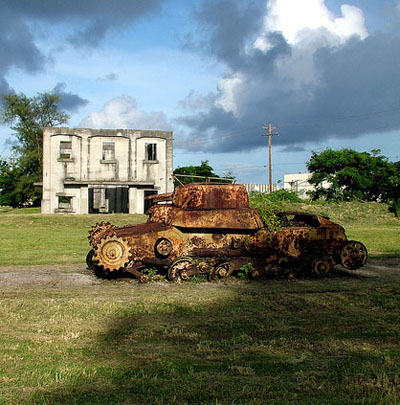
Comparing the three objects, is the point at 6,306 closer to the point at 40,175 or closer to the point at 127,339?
the point at 127,339

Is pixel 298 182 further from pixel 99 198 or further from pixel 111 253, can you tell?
pixel 111 253

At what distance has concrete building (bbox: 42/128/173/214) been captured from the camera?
122 ft

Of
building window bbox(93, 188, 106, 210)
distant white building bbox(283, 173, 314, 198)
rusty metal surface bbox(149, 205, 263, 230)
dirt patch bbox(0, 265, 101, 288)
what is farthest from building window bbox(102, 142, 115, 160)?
rusty metal surface bbox(149, 205, 263, 230)

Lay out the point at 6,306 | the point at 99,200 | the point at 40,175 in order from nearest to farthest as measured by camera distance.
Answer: the point at 6,306, the point at 99,200, the point at 40,175

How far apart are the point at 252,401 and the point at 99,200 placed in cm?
4712

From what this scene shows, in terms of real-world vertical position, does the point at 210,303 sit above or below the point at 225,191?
below

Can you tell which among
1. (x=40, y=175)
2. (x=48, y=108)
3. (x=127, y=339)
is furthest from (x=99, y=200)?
(x=127, y=339)

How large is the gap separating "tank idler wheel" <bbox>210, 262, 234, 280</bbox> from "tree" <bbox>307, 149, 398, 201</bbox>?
3360 centimetres

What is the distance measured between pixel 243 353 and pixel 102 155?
110 ft

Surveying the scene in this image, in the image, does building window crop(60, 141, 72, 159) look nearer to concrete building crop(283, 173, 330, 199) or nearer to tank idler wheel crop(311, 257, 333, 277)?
tank idler wheel crop(311, 257, 333, 277)

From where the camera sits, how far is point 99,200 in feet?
165

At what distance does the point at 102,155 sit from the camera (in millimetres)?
37906

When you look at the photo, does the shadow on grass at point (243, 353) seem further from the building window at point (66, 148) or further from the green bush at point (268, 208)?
the building window at point (66, 148)

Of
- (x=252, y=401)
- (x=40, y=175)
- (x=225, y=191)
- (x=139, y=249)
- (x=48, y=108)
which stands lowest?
(x=252, y=401)
